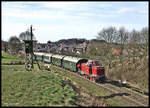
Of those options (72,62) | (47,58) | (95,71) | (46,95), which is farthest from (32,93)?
(47,58)

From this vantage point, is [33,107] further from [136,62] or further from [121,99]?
[136,62]

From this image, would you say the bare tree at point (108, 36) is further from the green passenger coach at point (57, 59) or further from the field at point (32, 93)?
the field at point (32, 93)

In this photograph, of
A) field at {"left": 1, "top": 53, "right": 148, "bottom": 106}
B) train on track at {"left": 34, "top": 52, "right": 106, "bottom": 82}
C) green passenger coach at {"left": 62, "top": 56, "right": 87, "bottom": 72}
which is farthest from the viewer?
green passenger coach at {"left": 62, "top": 56, "right": 87, "bottom": 72}

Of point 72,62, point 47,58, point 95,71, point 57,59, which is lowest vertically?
point 47,58

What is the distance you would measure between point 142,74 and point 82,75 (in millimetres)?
10182

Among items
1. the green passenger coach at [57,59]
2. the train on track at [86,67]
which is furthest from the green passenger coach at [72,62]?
the green passenger coach at [57,59]

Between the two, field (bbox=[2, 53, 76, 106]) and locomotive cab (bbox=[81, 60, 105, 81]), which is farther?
locomotive cab (bbox=[81, 60, 105, 81])

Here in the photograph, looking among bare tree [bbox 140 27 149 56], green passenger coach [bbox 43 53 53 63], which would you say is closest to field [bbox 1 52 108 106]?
bare tree [bbox 140 27 149 56]

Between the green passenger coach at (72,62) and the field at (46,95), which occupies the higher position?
the green passenger coach at (72,62)

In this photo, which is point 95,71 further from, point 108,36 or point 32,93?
point 108,36

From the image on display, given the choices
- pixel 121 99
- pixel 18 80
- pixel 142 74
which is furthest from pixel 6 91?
pixel 142 74

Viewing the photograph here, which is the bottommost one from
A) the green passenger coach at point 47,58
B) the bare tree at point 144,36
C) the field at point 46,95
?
the field at point 46,95

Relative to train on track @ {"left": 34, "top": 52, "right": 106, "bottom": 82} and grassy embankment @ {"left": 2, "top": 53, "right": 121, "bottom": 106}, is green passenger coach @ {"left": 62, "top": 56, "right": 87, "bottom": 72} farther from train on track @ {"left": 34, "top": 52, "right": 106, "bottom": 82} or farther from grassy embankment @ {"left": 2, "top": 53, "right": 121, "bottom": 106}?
grassy embankment @ {"left": 2, "top": 53, "right": 121, "bottom": 106}

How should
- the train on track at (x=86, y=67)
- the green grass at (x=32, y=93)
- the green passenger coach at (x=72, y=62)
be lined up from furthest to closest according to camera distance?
the green passenger coach at (x=72, y=62)
the train on track at (x=86, y=67)
the green grass at (x=32, y=93)
